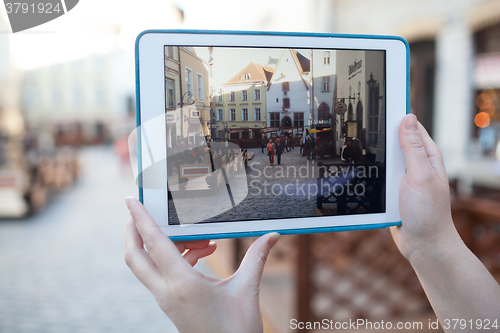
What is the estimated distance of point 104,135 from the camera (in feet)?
91.8

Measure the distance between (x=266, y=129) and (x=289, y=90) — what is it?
134 mm

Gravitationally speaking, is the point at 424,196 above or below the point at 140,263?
above

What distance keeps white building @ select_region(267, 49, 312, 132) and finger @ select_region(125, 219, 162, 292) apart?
50 centimetres

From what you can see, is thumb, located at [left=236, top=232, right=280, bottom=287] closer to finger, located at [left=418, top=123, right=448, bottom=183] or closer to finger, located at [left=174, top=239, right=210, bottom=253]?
finger, located at [left=174, top=239, right=210, bottom=253]

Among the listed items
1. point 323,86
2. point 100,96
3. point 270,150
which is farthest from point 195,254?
point 100,96

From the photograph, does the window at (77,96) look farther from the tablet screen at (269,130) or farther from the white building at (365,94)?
the white building at (365,94)

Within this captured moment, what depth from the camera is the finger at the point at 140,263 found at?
74 cm

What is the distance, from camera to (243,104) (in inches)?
36.9

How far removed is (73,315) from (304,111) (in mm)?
3649

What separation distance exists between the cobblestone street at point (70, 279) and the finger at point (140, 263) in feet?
9.35

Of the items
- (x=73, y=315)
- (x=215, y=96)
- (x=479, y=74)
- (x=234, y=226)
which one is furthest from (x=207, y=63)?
(x=479, y=74)

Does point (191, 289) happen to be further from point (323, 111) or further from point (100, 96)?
point (100, 96)

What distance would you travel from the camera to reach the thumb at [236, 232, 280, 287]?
784 millimetres

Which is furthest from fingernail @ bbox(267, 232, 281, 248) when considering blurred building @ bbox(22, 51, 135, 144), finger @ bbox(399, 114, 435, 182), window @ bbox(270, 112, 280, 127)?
blurred building @ bbox(22, 51, 135, 144)
